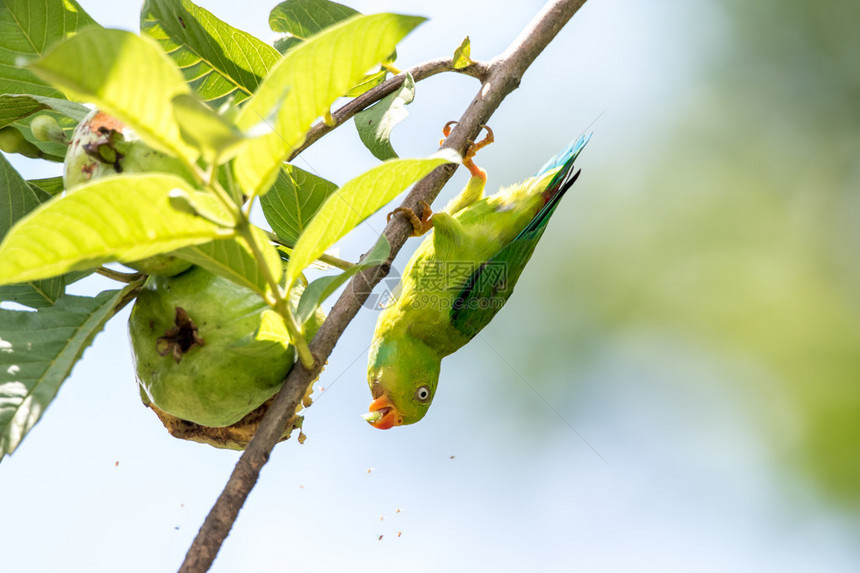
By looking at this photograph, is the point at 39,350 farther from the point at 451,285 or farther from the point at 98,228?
the point at 451,285

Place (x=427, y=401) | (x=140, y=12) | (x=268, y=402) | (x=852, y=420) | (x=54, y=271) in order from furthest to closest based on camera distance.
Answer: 1. (x=852, y=420)
2. (x=427, y=401)
3. (x=140, y=12)
4. (x=268, y=402)
5. (x=54, y=271)

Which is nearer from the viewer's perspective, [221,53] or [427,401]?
[221,53]

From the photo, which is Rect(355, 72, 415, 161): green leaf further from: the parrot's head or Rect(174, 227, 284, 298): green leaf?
the parrot's head

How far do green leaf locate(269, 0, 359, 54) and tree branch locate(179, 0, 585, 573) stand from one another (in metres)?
0.34

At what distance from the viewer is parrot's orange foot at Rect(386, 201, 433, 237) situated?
1.86m

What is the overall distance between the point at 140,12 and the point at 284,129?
109cm

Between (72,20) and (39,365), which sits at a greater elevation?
(72,20)

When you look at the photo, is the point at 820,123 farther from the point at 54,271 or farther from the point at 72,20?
the point at 54,271

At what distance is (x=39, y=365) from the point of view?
4.42 feet

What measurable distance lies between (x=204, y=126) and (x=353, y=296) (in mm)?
755

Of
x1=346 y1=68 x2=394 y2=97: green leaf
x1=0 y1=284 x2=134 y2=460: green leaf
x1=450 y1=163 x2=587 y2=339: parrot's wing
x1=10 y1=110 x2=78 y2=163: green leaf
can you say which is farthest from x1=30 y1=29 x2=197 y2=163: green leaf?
x1=450 y1=163 x2=587 y2=339: parrot's wing

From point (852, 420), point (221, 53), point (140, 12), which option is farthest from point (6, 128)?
point (852, 420)

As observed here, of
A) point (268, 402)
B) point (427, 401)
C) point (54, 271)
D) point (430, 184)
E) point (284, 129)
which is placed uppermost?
point (284, 129)

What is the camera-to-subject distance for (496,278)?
3090 millimetres
